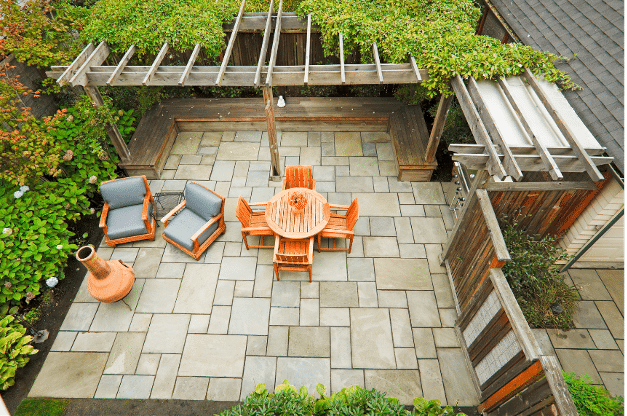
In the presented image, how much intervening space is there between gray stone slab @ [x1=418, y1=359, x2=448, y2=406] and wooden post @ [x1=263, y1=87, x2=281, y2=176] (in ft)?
12.9

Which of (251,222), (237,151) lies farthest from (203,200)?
(237,151)

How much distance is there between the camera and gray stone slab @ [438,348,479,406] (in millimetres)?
4062

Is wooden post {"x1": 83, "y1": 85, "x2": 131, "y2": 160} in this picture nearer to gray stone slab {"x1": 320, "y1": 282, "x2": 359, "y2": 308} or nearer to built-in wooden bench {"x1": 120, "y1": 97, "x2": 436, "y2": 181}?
built-in wooden bench {"x1": 120, "y1": 97, "x2": 436, "y2": 181}

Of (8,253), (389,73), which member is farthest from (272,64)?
(8,253)

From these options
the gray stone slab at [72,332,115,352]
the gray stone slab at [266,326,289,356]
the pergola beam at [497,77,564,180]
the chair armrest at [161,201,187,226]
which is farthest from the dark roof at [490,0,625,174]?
the gray stone slab at [72,332,115,352]

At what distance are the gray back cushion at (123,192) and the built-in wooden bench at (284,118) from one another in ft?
3.95

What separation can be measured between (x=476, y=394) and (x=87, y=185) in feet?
21.5

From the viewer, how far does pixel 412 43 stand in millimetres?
5484

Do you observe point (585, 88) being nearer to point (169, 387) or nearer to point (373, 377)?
point (373, 377)

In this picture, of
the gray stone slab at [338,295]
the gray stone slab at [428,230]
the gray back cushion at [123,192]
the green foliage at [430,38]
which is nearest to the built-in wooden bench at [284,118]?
the green foliage at [430,38]

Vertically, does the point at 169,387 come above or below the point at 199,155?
below

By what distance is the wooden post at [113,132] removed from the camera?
5591 mm

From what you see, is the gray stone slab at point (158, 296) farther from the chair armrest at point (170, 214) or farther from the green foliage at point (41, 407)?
the green foliage at point (41, 407)

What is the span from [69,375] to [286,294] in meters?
2.86
